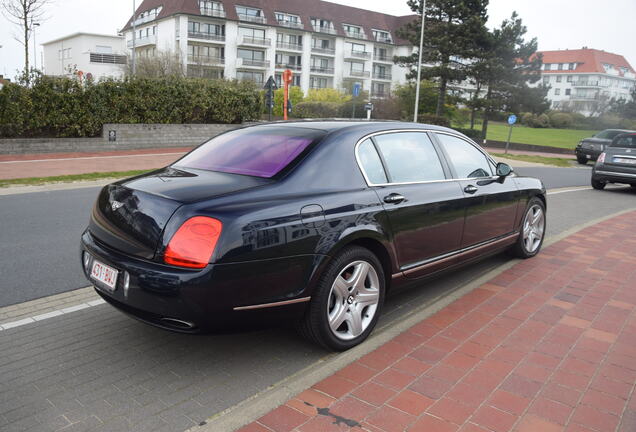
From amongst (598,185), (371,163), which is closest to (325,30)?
(598,185)

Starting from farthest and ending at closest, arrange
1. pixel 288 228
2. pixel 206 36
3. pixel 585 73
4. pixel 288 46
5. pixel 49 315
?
pixel 585 73 → pixel 288 46 → pixel 206 36 → pixel 49 315 → pixel 288 228

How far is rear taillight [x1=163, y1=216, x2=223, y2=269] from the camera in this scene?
299 cm

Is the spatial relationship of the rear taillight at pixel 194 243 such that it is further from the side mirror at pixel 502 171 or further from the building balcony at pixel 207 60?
the building balcony at pixel 207 60

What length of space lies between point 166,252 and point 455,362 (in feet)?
6.53

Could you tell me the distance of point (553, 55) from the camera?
121 m

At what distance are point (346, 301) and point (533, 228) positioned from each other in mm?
3653

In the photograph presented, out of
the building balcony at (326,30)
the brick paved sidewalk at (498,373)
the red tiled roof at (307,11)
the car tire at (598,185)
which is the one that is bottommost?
the brick paved sidewalk at (498,373)

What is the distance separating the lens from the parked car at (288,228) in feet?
9.97

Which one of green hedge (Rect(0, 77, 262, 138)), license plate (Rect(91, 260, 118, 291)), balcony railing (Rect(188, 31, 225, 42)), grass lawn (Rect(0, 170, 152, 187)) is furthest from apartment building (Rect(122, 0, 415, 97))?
license plate (Rect(91, 260, 118, 291))

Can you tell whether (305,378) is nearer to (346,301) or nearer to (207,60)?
(346,301)

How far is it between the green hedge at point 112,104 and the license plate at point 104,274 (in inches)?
662

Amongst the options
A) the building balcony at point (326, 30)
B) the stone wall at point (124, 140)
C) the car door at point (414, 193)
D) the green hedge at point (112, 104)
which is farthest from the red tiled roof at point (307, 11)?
the car door at point (414, 193)

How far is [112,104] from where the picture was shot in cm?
2017

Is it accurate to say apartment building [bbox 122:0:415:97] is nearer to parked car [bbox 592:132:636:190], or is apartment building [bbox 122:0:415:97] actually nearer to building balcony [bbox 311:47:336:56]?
building balcony [bbox 311:47:336:56]
